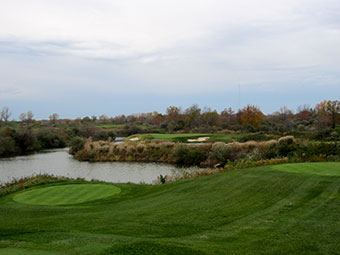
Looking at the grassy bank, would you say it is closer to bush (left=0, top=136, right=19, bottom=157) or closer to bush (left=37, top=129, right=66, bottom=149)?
bush (left=0, top=136, right=19, bottom=157)

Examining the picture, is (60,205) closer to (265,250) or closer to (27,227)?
(27,227)

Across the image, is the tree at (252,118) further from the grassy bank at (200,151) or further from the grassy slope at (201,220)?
the grassy slope at (201,220)

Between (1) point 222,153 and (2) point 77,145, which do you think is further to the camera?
(2) point 77,145

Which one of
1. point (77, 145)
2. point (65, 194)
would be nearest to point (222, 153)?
point (65, 194)

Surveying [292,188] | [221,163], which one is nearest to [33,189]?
[292,188]

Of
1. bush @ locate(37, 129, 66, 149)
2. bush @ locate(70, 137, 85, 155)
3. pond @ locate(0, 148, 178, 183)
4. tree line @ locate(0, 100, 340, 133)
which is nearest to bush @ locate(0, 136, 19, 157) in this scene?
bush @ locate(37, 129, 66, 149)

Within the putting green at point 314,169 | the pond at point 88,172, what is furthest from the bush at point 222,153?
the putting green at point 314,169

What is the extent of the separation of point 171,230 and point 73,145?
3921 centimetres

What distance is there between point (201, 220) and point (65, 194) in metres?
7.66

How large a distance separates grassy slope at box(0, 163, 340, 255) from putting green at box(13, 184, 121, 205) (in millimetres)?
765

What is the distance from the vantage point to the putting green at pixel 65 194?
12.9 metres

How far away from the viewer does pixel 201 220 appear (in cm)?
830

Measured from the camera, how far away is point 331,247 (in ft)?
19.9

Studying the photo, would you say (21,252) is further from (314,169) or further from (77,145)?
(77,145)
